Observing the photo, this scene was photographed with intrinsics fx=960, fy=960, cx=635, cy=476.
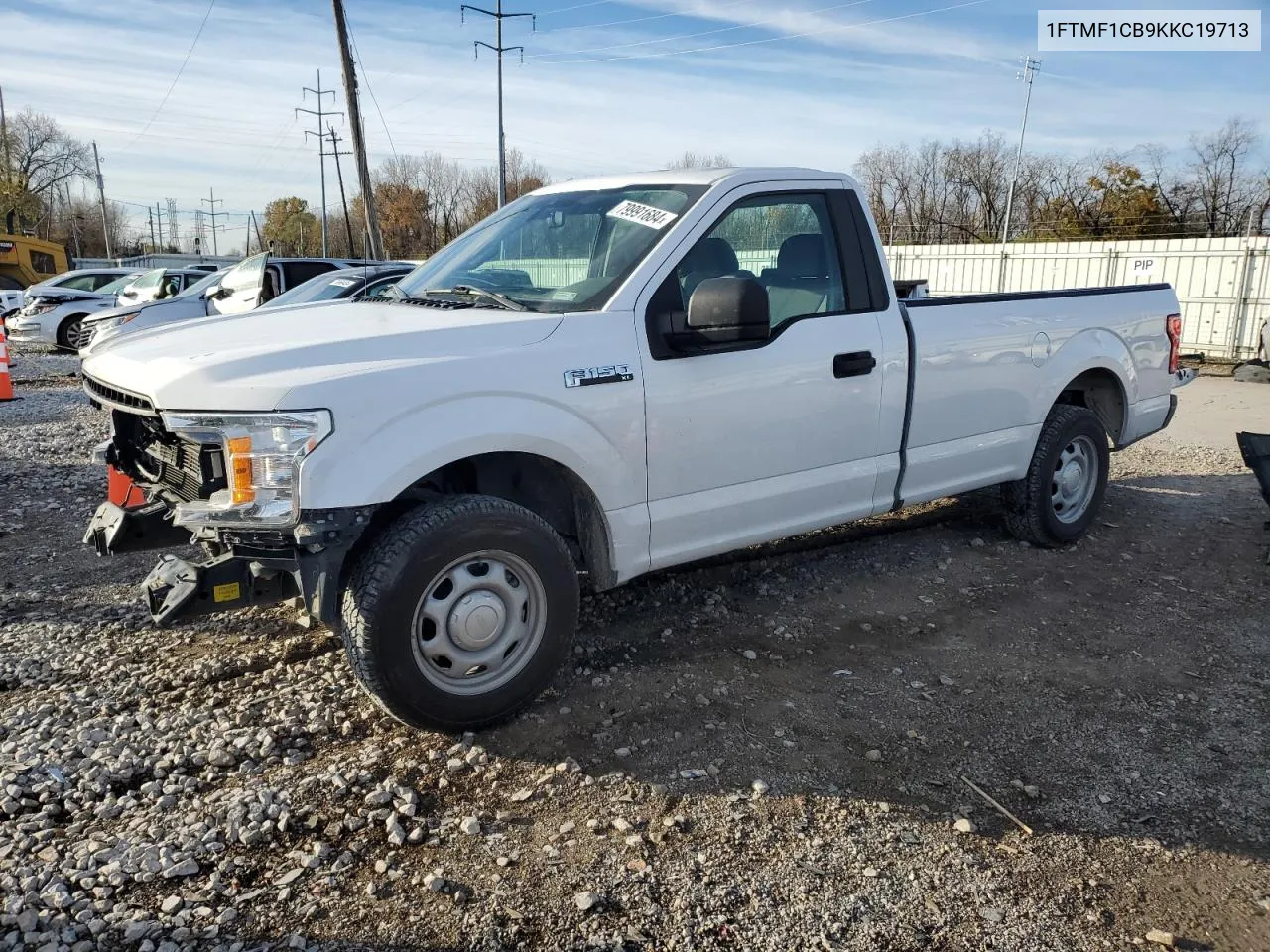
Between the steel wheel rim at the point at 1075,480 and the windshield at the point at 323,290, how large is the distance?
7.19 m

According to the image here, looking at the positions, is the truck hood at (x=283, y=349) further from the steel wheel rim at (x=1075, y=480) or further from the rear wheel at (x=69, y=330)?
the rear wheel at (x=69, y=330)

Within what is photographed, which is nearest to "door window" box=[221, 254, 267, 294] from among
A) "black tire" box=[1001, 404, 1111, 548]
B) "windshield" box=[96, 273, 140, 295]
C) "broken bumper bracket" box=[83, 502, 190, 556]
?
"windshield" box=[96, 273, 140, 295]

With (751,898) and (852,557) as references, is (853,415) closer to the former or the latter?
(852,557)

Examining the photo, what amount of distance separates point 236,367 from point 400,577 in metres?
0.89

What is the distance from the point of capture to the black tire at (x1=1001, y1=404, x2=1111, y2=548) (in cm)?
577

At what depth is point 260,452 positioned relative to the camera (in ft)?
10.4

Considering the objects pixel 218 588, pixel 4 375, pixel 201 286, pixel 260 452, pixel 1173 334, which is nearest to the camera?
pixel 260 452

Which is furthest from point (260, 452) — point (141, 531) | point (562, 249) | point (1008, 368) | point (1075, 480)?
point (1075, 480)

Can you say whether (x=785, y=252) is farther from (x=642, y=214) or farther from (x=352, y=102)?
(x=352, y=102)

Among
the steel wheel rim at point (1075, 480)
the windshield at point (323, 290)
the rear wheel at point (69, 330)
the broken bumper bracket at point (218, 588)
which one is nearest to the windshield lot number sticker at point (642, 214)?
the broken bumper bracket at point (218, 588)

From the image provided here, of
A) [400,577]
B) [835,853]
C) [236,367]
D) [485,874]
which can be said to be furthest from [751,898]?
[236,367]

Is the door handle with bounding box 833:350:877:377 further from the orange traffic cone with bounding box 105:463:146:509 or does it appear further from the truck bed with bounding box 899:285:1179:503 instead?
the orange traffic cone with bounding box 105:463:146:509

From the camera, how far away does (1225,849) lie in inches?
119

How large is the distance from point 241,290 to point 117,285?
32.4 feet
